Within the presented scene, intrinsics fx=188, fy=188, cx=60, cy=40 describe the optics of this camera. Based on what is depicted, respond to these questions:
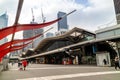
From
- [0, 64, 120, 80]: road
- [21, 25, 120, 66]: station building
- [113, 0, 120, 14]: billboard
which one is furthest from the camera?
[113, 0, 120, 14]: billboard

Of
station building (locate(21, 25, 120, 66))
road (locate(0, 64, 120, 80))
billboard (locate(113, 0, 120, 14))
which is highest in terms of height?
billboard (locate(113, 0, 120, 14))

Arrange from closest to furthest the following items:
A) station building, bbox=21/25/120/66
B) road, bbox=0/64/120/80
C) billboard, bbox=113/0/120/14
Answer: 1. road, bbox=0/64/120/80
2. station building, bbox=21/25/120/66
3. billboard, bbox=113/0/120/14

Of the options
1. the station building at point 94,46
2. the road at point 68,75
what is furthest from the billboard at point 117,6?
the road at point 68,75

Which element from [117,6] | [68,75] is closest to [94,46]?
[68,75]

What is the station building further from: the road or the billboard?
the billboard

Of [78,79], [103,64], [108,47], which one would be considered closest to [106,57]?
[103,64]

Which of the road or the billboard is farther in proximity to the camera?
the billboard

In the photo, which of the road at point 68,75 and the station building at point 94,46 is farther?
the station building at point 94,46

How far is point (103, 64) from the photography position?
27219 mm

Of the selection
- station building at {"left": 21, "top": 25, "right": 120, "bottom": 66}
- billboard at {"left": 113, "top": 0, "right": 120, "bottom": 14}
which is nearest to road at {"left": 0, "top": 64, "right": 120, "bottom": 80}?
station building at {"left": 21, "top": 25, "right": 120, "bottom": 66}

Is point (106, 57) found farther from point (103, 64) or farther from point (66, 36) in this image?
point (66, 36)

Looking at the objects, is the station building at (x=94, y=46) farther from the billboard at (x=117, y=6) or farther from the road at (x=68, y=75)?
the billboard at (x=117, y=6)

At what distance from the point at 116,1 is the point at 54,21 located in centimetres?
8348

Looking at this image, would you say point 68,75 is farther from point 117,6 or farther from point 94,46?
point 117,6
